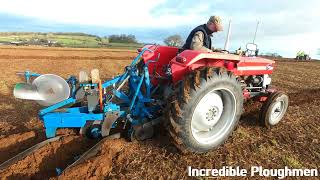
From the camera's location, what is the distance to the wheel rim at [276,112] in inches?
218

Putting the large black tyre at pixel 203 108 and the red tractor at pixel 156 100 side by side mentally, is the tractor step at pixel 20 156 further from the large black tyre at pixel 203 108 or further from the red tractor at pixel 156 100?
the large black tyre at pixel 203 108

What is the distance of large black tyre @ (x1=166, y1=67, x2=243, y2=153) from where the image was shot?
3824 mm

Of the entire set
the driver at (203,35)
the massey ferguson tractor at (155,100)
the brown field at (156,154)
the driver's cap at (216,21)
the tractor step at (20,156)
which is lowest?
the brown field at (156,154)

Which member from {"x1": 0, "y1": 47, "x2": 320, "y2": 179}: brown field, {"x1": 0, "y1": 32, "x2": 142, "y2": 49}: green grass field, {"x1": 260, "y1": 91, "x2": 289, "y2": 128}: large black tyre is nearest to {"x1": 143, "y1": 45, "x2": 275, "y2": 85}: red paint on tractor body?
{"x1": 260, "y1": 91, "x2": 289, "y2": 128}: large black tyre

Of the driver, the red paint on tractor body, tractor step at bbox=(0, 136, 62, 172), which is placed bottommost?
tractor step at bbox=(0, 136, 62, 172)

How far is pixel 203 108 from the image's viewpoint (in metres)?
4.37

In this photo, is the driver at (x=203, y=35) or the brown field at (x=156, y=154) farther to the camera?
the driver at (x=203, y=35)

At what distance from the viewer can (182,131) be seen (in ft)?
12.7

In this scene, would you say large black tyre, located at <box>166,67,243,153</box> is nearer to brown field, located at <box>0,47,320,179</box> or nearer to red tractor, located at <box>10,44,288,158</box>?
red tractor, located at <box>10,44,288,158</box>

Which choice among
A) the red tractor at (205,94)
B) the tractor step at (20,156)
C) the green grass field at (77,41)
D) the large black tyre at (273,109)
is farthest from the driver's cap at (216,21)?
the green grass field at (77,41)

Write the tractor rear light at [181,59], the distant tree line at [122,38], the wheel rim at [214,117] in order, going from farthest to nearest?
the distant tree line at [122,38], the wheel rim at [214,117], the tractor rear light at [181,59]

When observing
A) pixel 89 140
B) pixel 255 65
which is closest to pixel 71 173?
pixel 89 140

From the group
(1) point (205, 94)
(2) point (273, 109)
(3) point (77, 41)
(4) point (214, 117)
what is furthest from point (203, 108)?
(3) point (77, 41)

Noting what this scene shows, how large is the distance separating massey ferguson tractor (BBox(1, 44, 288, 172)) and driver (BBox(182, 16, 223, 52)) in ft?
1.09
